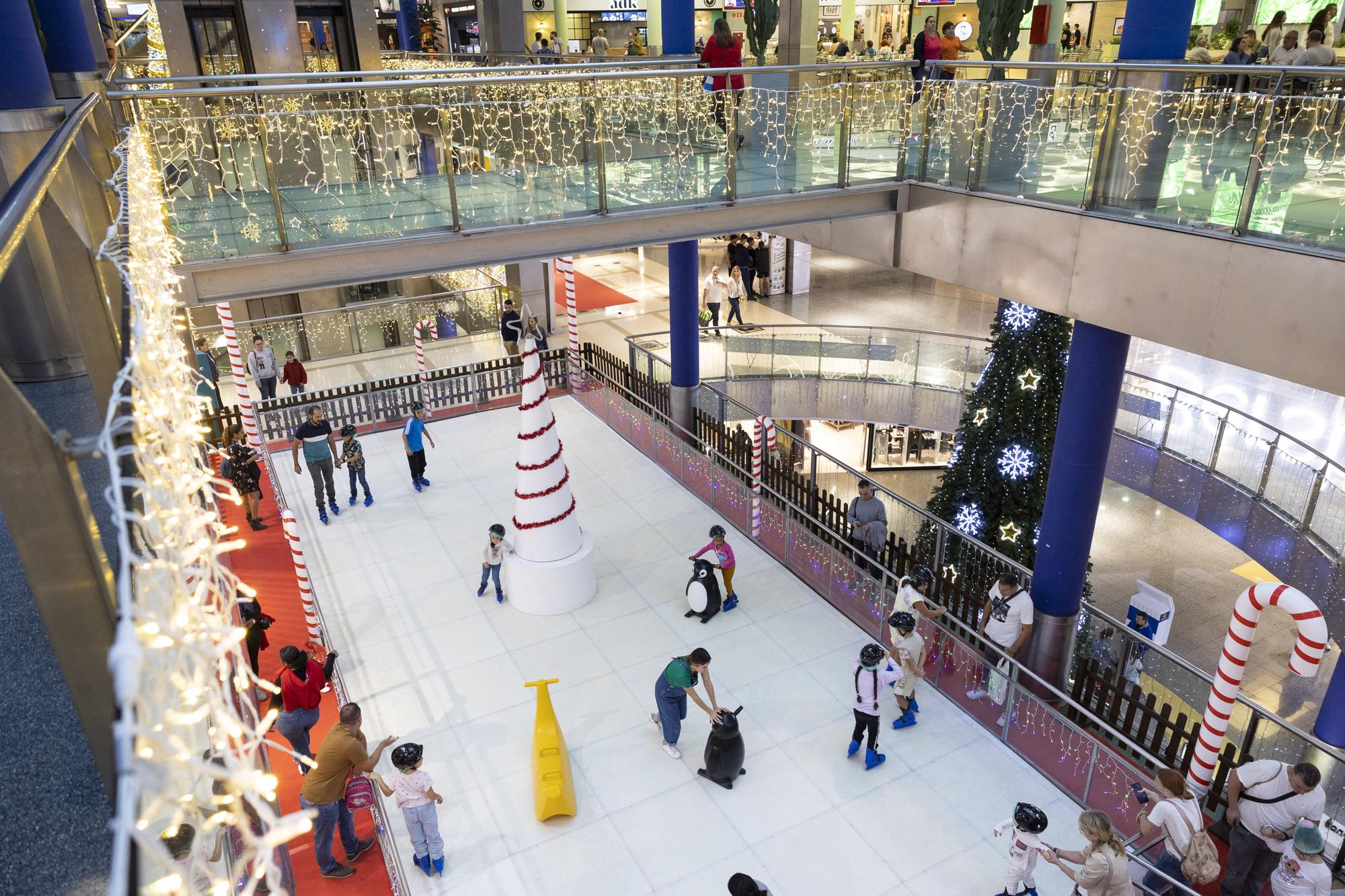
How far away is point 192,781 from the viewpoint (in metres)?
1.50

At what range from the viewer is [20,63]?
4531mm

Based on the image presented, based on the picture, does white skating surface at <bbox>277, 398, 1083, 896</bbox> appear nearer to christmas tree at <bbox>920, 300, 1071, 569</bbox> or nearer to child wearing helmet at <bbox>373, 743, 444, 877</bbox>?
child wearing helmet at <bbox>373, 743, 444, 877</bbox>

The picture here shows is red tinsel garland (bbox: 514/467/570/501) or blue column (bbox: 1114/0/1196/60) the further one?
red tinsel garland (bbox: 514/467/570/501)

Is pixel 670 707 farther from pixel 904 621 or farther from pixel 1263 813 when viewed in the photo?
pixel 1263 813

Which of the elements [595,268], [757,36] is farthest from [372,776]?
[595,268]

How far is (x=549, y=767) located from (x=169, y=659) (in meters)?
6.43

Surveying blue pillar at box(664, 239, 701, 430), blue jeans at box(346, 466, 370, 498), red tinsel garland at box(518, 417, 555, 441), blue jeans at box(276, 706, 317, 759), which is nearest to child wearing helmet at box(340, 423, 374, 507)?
blue jeans at box(346, 466, 370, 498)

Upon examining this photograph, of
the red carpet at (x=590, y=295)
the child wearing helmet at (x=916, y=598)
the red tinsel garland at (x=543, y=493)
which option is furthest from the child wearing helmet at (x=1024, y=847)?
the red carpet at (x=590, y=295)

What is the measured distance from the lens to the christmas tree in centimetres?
980

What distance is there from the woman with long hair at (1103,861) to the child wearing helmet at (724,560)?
4812mm

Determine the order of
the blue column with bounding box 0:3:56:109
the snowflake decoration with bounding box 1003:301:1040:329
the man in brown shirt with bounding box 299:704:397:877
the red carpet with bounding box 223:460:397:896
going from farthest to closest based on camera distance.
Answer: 1. the snowflake decoration with bounding box 1003:301:1040:329
2. the red carpet with bounding box 223:460:397:896
3. the man in brown shirt with bounding box 299:704:397:877
4. the blue column with bounding box 0:3:56:109

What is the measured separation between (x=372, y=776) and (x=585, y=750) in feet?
7.36

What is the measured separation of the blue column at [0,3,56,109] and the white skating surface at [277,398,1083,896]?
230 inches

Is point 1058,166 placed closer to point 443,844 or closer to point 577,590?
point 577,590
